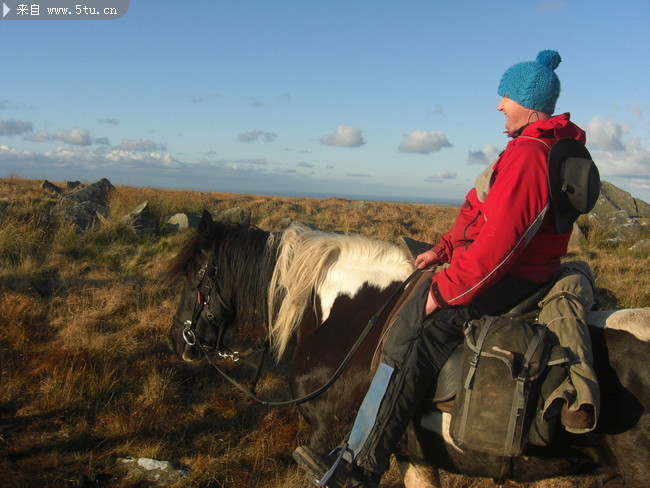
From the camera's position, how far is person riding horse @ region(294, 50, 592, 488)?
217cm

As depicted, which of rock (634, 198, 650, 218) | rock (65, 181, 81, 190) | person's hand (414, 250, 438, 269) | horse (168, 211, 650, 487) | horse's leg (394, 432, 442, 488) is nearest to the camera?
horse (168, 211, 650, 487)

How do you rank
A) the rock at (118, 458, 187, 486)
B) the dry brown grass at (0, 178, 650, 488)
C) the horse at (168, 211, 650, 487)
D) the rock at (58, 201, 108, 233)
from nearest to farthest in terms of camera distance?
the horse at (168, 211, 650, 487) < the rock at (118, 458, 187, 486) < the dry brown grass at (0, 178, 650, 488) < the rock at (58, 201, 108, 233)

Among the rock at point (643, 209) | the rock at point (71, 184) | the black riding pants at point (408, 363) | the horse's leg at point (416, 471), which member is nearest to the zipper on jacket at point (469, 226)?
the black riding pants at point (408, 363)

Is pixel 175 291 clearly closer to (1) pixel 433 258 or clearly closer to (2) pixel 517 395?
(1) pixel 433 258

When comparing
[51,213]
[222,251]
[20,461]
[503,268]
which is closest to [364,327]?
[503,268]

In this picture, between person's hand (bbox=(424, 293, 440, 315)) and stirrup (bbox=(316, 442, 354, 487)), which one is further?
person's hand (bbox=(424, 293, 440, 315))

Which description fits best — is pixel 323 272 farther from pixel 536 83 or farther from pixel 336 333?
pixel 536 83

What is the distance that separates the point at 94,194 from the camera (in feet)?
43.4

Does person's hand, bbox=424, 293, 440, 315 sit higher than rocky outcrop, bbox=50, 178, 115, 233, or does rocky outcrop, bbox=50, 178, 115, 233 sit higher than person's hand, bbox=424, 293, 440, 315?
rocky outcrop, bbox=50, 178, 115, 233

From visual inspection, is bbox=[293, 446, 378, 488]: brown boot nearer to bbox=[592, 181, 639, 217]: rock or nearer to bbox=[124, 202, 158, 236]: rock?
bbox=[124, 202, 158, 236]: rock

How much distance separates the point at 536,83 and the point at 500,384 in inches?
63.4

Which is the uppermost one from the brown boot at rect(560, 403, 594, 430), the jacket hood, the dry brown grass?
the jacket hood

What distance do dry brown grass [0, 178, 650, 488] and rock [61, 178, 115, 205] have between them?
13.8 feet

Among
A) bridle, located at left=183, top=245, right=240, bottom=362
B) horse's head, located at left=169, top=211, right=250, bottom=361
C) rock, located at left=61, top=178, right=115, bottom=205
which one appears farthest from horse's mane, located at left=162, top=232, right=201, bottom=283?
rock, located at left=61, top=178, right=115, bottom=205
